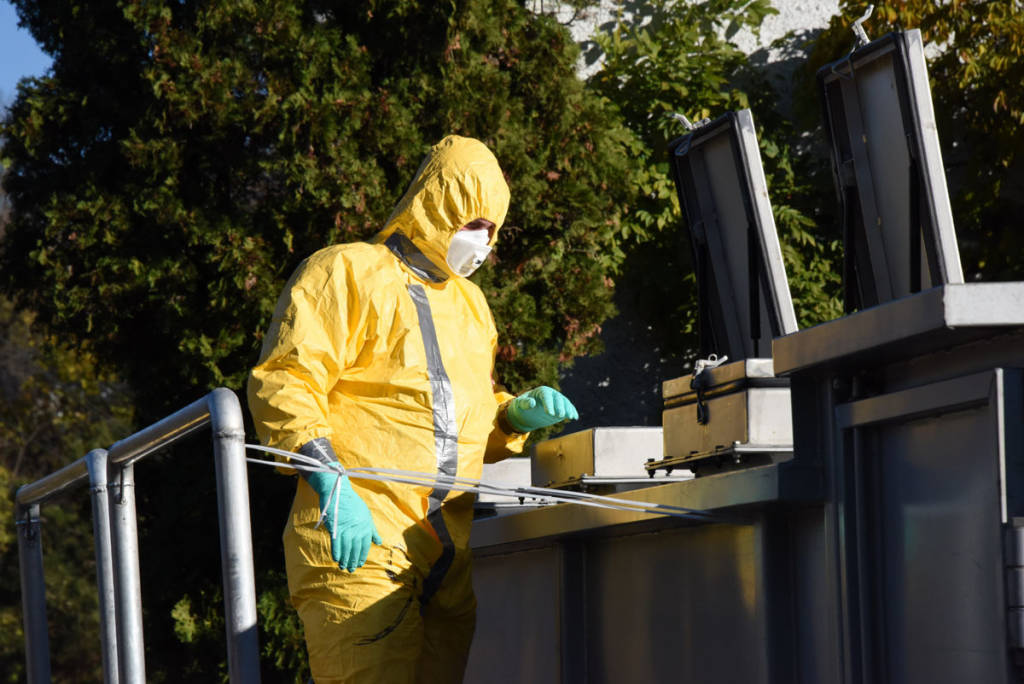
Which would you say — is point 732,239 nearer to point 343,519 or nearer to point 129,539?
point 343,519

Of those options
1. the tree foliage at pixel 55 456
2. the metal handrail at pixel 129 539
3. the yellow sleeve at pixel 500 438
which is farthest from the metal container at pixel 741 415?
the tree foliage at pixel 55 456

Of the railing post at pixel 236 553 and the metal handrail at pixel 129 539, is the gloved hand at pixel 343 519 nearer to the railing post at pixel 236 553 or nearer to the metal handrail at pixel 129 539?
the metal handrail at pixel 129 539

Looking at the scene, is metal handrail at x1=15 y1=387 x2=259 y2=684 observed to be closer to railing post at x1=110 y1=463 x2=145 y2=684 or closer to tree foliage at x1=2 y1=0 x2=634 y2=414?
railing post at x1=110 y1=463 x2=145 y2=684

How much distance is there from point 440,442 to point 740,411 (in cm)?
71

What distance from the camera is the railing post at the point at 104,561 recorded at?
288cm

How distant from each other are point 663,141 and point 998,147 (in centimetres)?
200

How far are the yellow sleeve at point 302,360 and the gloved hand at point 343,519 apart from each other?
10 cm

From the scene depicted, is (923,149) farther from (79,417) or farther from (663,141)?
(79,417)

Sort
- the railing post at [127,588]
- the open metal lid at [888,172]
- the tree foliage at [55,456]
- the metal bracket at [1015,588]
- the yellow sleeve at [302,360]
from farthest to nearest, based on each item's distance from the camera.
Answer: the tree foliage at [55,456]
the open metal lid at [888,172]
the yellow sleeve at [302,360]
the railing post at [127,588]
the metal bracket at [1015,588]

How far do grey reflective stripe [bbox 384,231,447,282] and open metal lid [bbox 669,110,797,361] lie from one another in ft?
3.51

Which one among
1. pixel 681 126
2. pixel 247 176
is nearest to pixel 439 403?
pixel 247 176

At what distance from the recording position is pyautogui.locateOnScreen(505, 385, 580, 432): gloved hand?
335 cm

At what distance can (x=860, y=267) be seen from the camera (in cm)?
367

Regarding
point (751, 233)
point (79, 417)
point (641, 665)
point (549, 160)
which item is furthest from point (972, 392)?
point (79, 417)
